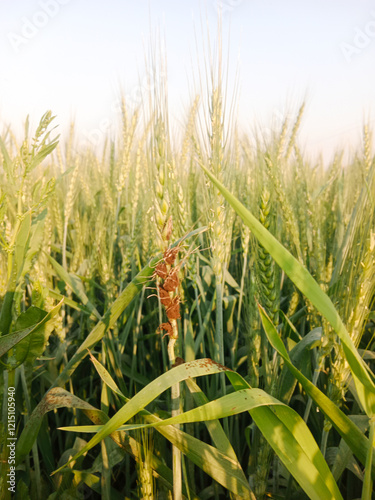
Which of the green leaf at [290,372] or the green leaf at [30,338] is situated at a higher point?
the green leaf at [30,338]

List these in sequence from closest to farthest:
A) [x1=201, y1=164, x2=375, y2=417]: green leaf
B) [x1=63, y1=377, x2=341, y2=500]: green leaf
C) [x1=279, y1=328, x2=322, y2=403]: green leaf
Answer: [x1=201, y1=164, x2=375, y2=417]: green leaf
[x1=63, y1=377, x2=341, y2=500]: green leaf
[x1=279, y1=328, x2=322, y2=403]: green leaf

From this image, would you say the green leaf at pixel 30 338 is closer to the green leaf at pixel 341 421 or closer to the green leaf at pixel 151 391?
the green leaf at pixel 151 391

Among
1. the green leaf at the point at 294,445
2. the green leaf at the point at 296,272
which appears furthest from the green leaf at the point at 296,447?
the green leaf at the point at 296,272

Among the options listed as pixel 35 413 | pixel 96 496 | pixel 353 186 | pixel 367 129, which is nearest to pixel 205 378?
pixel 96 496

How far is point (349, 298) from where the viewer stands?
779 mm

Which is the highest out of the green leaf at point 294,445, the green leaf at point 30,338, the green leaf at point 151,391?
the green leaf at point 30,338

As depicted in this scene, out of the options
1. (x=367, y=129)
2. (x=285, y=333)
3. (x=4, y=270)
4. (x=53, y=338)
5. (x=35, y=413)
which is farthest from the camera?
(x=367, y=129)

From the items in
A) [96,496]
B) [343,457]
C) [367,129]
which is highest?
[367,129]

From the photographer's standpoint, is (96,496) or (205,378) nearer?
(96,496)

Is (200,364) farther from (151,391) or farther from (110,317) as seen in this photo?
(110,317)

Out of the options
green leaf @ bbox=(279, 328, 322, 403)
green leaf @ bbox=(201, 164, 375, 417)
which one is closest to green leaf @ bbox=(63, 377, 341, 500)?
green leaf @ bbox=(201, 164, 375, 417)

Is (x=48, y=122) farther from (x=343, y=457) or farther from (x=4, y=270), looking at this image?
(x=343, y=457)

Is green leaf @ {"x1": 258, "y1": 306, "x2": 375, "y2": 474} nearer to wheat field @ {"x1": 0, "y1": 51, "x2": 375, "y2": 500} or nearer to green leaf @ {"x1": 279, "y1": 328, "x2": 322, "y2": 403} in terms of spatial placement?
wheat field @ {"x1": 0, "y1": 51, "x2": 375, "y2": 500}

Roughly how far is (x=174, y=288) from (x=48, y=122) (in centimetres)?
55
